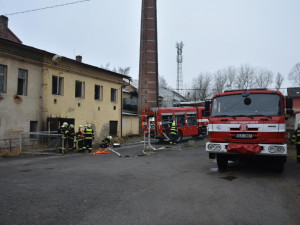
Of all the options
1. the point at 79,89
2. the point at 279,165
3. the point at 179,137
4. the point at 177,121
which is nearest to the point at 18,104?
the point at 79,89

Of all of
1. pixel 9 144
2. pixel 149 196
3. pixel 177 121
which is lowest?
pixel 149 196

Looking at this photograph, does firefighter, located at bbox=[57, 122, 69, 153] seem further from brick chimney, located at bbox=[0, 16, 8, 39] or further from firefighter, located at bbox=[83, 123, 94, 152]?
brick chimney, located at bbox=[0, 16, 8, 39]

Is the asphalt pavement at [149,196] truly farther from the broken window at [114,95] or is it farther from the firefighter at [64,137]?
the broken window at [114,95]

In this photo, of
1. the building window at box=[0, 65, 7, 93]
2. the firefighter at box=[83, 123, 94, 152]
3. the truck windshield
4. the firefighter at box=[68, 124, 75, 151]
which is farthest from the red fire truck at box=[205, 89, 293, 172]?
the building window at box=[0, 65, 7, 93]

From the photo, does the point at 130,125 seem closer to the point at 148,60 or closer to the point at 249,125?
the point at 148,60

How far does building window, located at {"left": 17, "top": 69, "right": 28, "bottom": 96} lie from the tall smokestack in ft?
54.6

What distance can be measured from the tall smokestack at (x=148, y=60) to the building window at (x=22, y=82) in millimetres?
16635

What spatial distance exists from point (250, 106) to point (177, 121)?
13621 millimetres

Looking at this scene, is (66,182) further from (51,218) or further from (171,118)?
(171,118)

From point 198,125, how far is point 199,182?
16210 mm

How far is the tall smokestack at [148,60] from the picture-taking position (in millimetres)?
31334

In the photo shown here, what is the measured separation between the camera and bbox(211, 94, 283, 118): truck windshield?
8.12 m

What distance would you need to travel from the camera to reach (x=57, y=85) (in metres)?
18.2

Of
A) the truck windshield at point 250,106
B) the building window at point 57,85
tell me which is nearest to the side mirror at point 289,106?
the truck windshield at point 250,106
